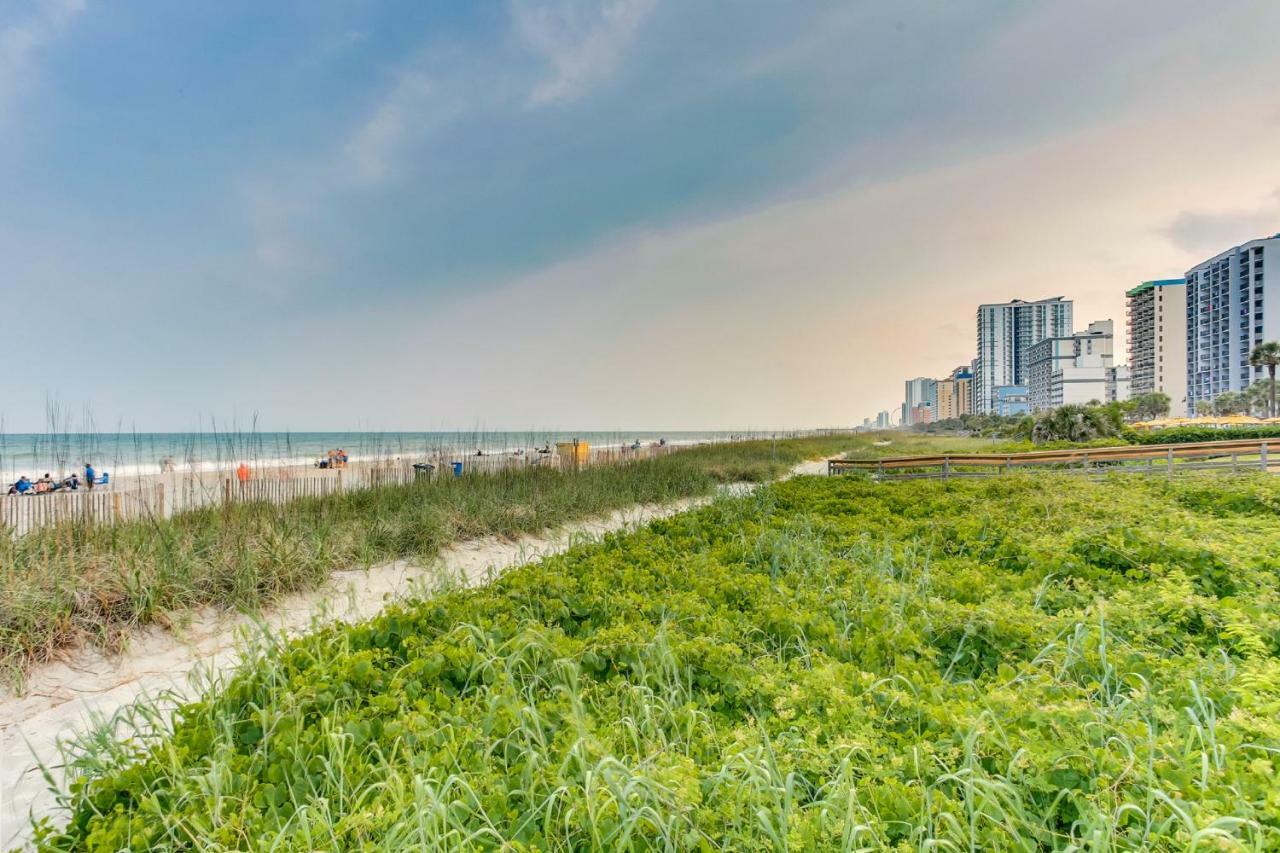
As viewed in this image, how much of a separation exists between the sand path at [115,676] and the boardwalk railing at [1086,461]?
9443mm

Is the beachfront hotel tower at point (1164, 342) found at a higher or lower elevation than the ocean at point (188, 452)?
higher

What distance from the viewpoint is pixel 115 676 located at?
12.2 ft

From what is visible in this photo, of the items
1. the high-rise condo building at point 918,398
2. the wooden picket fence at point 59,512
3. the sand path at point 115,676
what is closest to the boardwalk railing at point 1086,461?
the sand path at point 115,676

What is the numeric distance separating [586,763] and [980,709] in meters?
1.44


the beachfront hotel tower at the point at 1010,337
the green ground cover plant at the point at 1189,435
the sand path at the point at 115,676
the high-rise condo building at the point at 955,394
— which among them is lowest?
the sand path at the point at 115,676

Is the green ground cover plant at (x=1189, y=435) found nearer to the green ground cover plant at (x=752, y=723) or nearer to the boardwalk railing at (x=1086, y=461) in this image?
the boardwalk railing at (x=1086, y=461)

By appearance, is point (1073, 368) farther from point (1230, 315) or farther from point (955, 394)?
point (955, 394)

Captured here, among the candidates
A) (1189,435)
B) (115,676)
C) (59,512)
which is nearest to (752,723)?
(115,676)

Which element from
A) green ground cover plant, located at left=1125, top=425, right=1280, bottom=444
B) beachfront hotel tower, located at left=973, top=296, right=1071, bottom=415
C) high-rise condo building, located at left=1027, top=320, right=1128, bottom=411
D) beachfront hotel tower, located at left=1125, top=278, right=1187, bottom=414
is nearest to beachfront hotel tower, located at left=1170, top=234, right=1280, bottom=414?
beachfront hotel tower, located at left=1125, top=278, right=1187, bottom=414

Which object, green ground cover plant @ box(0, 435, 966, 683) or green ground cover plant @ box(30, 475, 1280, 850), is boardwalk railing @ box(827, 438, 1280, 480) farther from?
green ground cover plant @ box(30, 475, 1280, 850)

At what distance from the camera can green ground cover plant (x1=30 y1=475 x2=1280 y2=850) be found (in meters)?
1.51

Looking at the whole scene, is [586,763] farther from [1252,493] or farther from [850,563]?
[1252,493]

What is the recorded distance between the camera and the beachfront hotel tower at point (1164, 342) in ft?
275

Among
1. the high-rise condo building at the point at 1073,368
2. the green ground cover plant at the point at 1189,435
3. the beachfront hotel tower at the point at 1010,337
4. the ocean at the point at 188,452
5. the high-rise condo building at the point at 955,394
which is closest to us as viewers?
the ocean at the point at 188,452
